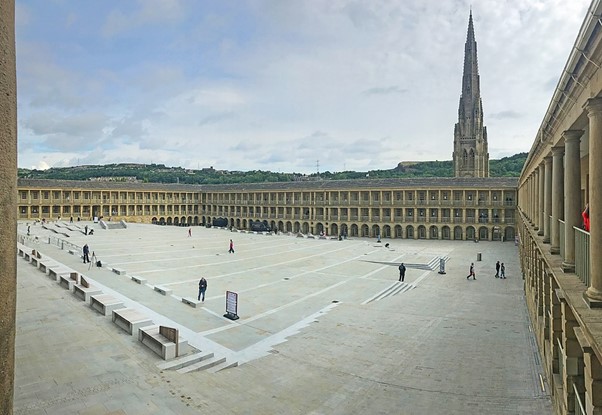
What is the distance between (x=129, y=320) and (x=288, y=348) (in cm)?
601

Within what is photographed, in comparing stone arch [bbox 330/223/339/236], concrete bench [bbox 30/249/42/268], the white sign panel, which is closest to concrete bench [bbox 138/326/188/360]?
the white sign panel

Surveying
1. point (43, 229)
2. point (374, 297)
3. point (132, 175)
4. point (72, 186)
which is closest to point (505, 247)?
point (374, 297)

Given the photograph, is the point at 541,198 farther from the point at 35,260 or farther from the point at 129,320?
the point at 35,260

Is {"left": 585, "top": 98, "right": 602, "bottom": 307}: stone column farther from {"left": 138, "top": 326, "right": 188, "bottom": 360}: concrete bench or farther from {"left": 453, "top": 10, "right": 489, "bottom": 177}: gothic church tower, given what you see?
{"left": 453, "top": 10, "right": 489, "bottom": 177}: gothic church tower

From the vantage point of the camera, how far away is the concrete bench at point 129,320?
15273 mm

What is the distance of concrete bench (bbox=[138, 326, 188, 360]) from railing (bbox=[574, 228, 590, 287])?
1124cm

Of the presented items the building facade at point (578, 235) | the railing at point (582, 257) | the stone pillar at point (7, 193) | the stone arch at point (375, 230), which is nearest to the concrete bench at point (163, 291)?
the building facade at point (578, 235)

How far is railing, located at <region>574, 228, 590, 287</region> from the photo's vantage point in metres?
7.27

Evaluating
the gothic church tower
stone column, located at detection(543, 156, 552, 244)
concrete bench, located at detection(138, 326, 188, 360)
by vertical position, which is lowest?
concrete bench, located at detection(138, 326, 188, 360)

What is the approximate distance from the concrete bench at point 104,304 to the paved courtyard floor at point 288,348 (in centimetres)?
51

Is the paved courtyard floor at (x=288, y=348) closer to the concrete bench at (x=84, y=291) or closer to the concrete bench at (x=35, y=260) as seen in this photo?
the concrete bench at (x=84, y=291)

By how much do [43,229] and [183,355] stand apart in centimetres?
5650

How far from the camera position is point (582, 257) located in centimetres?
771

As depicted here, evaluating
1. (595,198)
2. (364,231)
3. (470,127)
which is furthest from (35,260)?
(470,127)
